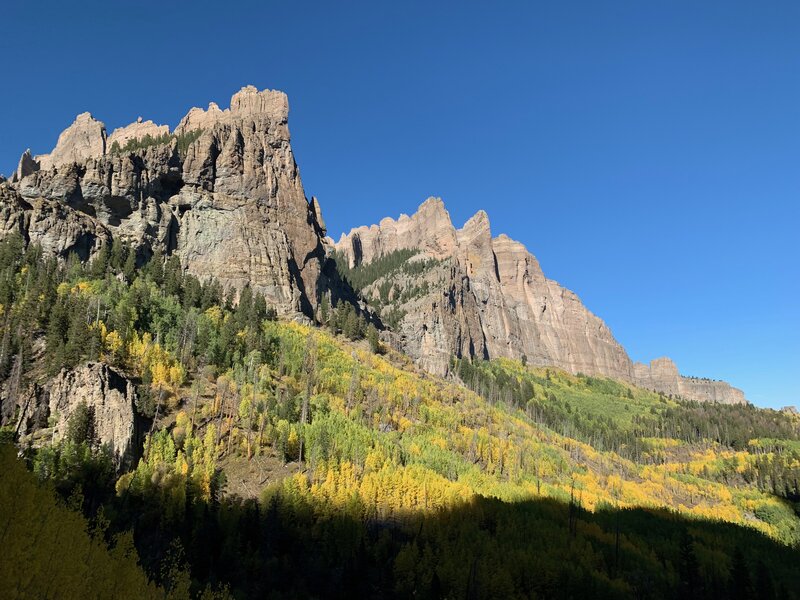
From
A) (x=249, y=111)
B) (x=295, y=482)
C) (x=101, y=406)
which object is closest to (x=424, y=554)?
(x=295, y=482)

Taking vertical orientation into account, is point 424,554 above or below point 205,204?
below

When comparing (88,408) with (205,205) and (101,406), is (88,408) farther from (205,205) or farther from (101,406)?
(205,205)

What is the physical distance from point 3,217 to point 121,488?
292ft

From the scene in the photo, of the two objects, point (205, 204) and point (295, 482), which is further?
point (205, 204)

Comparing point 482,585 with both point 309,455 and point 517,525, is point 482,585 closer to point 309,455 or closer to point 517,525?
point 517,525

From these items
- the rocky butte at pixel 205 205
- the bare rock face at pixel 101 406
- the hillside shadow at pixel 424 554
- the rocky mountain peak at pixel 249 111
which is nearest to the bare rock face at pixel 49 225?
the rocky butte at pixel 205 205

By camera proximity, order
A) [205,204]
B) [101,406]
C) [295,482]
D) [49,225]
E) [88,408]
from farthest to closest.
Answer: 1. [205,204]
2. [49,225]
3. [295,482]
4. [101,406]
5. [88,408]

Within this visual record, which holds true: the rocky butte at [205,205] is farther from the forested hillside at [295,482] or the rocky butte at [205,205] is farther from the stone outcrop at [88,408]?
the stone outcrop at [88,408]

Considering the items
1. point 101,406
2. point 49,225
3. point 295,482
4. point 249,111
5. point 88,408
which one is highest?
point 249,111

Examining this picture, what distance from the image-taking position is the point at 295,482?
75.2 meters

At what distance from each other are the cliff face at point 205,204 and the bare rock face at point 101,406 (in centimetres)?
6455

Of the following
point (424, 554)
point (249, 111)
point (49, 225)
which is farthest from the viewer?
point (249, 111)

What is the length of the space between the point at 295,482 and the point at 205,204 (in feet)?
362

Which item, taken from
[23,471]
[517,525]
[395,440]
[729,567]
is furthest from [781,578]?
[23,471]
